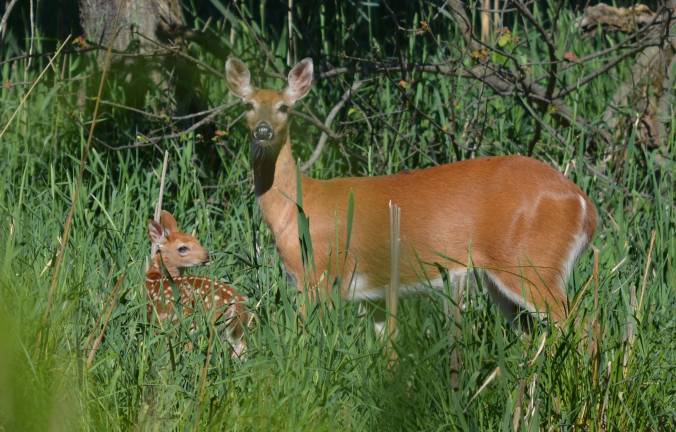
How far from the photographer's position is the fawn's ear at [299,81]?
523 cm

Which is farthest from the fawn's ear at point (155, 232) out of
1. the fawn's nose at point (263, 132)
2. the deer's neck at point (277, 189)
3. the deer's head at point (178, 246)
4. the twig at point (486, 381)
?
the twig at point (486, 381)

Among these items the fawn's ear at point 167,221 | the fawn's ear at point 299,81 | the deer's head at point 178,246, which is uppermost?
the fawn's ear at point 299,81

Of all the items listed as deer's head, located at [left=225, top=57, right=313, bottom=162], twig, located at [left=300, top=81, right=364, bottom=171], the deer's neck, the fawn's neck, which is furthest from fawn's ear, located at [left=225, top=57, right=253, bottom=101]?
the fawn's neck

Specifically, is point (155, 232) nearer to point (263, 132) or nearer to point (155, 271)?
point (155, 271)

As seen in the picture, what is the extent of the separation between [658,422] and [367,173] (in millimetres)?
3203

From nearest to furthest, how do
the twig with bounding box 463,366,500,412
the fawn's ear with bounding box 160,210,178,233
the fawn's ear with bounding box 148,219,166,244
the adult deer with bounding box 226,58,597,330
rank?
the twig with bounding box 463,366,500,412, the adult deer with bounding box 226,58,597,330, the fawn's ear with bounding box 148,219,166,244, the fawn's ear with bounding box 160,210,178,233

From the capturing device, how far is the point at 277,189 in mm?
5176

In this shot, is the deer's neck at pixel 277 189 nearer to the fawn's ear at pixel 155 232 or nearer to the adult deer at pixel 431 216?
the adult deer at pixel 431 216

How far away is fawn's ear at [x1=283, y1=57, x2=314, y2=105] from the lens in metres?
5.23

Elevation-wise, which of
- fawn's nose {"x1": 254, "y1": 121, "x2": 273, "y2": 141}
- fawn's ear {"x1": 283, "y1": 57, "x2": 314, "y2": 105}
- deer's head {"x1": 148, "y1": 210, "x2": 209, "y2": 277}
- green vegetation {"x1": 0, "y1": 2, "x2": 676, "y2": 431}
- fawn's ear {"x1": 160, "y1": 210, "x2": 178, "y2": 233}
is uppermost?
fawn's ear {"x1": 283, "y1": 57, "x2": 314, "y2": 105}

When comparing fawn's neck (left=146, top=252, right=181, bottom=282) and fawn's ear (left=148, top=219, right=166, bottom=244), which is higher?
fawn's ear (left=148, top=219, right=166, bottom=244)

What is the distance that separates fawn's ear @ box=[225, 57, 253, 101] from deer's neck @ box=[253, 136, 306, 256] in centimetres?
33

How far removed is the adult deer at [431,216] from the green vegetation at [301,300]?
0.70 feet

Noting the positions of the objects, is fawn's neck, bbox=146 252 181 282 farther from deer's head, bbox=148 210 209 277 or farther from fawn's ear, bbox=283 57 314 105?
fawn's ear, bbox=283 57 314 105
